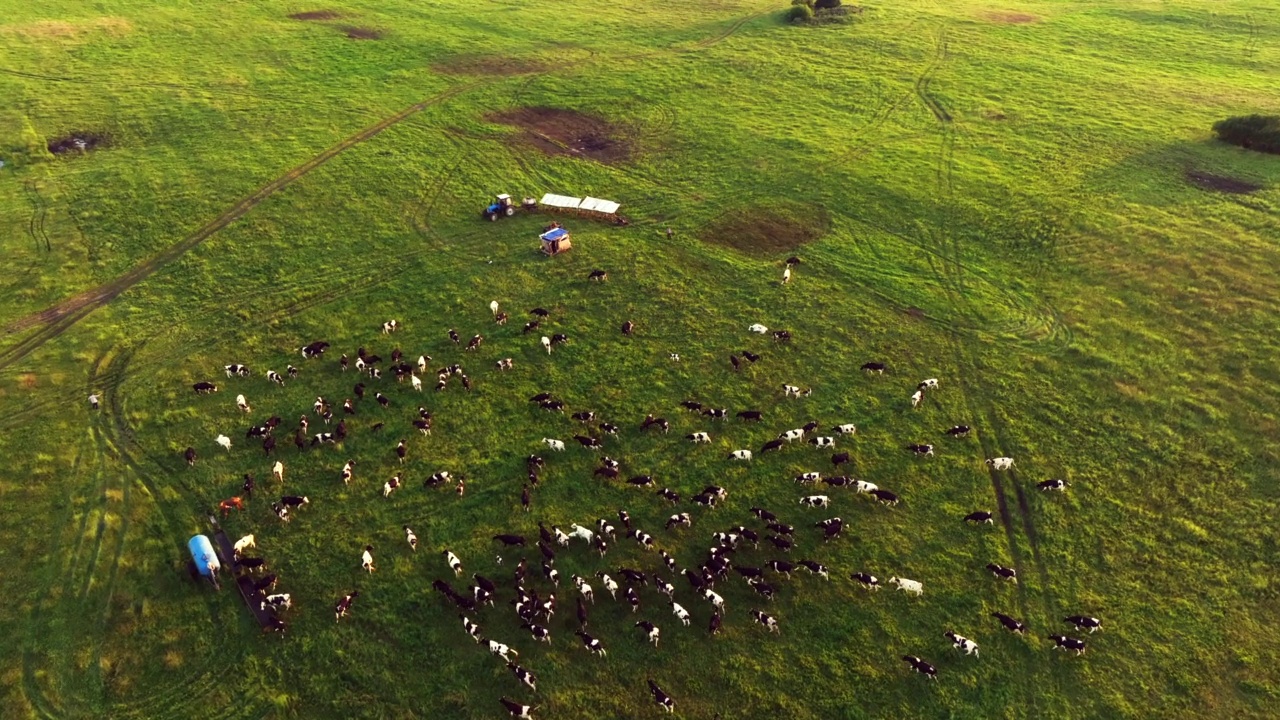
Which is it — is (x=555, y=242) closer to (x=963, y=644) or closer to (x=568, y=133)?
(x=568, y=133)

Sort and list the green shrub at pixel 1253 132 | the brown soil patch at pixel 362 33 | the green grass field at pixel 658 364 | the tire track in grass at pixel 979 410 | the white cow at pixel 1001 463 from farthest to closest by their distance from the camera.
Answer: the brown soil patch at pixel 362 33, the green shrub at pixel 1253 132, the white cow at pixel 1001 463, the tire track in grass at pixel 979 410, the green grass field at pixel 658 364

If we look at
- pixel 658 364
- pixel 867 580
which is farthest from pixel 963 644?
pixel 658 364

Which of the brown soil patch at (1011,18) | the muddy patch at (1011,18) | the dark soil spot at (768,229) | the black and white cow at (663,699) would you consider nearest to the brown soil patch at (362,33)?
the dark soil spot at (768,229)

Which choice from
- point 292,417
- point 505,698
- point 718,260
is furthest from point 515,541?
point 718,260

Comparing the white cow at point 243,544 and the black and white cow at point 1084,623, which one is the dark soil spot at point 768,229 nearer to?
the black and white cow at point 1084,623

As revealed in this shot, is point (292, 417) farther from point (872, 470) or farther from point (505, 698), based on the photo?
point (872, 470)

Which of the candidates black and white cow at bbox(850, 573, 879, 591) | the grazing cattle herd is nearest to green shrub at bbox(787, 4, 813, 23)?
the grazing cattle herd
